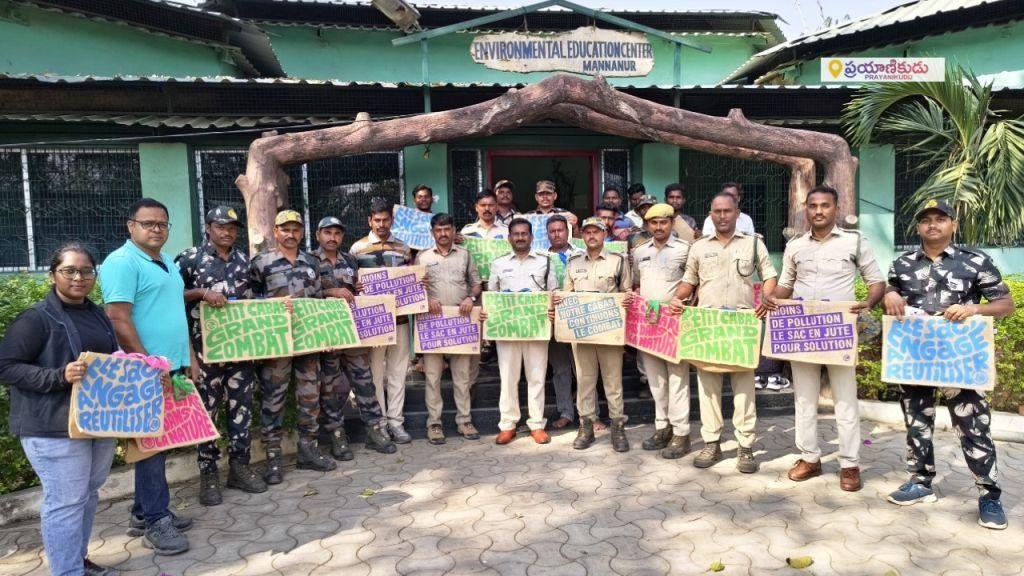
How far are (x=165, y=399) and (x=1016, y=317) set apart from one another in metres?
6.38

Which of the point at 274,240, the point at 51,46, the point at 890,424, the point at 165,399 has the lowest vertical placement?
the point at 890,424

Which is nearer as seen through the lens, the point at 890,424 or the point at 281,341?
the point at 281,341

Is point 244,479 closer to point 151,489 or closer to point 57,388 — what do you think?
point 151,489

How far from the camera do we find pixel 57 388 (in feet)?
9.05

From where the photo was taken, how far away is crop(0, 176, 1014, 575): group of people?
113 inches

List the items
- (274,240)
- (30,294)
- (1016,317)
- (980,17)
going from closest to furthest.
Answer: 1. (30,294)
2. (1016,317)
3. (274,240)
4. (980,17)

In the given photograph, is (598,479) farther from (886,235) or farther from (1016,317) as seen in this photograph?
(886,235)

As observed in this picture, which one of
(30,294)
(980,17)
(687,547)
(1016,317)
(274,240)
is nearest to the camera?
(687,547)

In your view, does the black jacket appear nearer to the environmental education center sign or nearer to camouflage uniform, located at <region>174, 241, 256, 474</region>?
camouflage uniform, located at <region>174, 241, 256, 474</region>

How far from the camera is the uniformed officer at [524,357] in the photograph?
17.1 ft

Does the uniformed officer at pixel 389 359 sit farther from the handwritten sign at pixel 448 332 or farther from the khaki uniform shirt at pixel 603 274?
the khaki uniform shirt at pixel 603 274

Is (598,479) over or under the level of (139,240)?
under

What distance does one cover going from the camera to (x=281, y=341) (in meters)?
4.28

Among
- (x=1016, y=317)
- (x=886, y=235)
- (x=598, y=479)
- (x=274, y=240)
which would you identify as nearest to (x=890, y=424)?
(x=1016, y=317)
